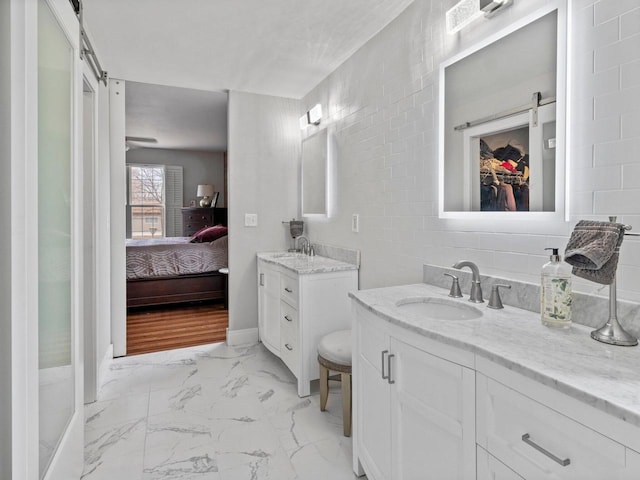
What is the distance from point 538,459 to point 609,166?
898 millimetres

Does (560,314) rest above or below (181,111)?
below

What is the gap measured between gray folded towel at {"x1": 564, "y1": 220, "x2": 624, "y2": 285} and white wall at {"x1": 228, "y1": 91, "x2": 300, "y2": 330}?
108 inches

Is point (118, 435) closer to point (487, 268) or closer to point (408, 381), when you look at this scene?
point (408, 381)

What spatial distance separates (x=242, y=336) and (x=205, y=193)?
4321 millimetres

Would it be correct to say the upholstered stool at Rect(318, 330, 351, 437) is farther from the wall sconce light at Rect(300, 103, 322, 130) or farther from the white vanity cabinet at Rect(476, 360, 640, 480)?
the wall sconce light at Rect(300, 103, 322, 130)

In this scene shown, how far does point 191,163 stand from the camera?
7.45 metres

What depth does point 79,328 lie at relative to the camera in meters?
1.56

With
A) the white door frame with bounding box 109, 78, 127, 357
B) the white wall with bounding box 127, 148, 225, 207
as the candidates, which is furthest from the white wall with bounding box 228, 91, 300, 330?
the white wall with bounding box 127, 148, 225, 207

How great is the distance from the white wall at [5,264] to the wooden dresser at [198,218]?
630 centimetres

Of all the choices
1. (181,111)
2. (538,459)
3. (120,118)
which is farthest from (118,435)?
(181,111)

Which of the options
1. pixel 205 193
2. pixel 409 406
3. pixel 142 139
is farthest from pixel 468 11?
pixel 205 193

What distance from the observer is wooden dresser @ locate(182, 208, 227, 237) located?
277 inches

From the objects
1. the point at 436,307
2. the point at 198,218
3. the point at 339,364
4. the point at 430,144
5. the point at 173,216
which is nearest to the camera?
the point at 436,307

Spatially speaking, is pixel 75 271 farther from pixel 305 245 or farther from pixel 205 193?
pixel 205 193
